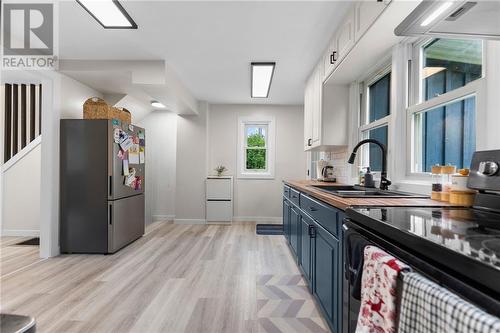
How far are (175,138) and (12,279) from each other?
359 centimetres

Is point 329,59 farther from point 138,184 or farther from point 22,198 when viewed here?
point 22,198

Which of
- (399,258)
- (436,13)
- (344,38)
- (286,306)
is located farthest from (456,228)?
(344,38)

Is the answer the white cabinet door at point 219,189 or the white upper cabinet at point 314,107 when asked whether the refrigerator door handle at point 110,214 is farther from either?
the white upper cabinet at point 314,107

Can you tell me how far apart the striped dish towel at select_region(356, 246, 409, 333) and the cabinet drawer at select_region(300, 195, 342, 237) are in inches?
26.9

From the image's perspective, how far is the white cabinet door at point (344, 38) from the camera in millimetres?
2143

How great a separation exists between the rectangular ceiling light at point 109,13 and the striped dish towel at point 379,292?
8.19 ft

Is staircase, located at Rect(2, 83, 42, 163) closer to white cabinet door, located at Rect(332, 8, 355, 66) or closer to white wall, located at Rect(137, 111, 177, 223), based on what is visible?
white wall, located at Rect(137, 111, 177, 223)

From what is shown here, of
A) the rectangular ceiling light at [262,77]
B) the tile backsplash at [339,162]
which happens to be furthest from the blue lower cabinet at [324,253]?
the rectangular ceiling light at [262,77]

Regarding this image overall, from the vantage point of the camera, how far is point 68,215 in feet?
11.2

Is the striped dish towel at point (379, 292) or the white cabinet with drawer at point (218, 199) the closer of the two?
the striped dish towel at point (379, 292)

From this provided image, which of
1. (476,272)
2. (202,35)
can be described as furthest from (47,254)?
(476,272)

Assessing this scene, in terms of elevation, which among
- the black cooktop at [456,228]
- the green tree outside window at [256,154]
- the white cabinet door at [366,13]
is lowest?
the black cooktop at [456,228]

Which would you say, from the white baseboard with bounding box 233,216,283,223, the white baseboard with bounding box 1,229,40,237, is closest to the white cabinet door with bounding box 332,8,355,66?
the white baseboard with bounding box 233,216,283,223

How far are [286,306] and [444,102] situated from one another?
186cm
